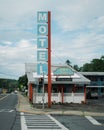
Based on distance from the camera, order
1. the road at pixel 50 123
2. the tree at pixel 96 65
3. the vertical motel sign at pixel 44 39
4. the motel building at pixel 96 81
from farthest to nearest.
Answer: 1. the tree at pixel 96 65
2. the motel building at pixel 96 81
3. the vertical motel sign at pixel 44 39
4. the road at pixel 50 123

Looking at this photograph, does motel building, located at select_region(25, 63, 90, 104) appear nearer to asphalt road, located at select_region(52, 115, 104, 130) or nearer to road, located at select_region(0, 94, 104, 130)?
road, located at select_region(0, 94, 104, 130)

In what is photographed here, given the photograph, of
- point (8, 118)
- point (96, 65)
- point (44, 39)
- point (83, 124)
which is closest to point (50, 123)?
point (83, 124)

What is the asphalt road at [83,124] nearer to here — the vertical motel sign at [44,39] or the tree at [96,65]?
the vertical motel sign at [44,39]

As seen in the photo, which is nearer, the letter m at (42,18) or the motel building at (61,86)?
the letter m at (42,18)

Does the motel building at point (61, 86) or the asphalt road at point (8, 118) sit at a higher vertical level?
the motel building at point (61, 86)

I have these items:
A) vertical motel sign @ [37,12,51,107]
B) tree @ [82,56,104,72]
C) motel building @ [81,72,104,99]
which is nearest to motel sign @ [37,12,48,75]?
vertical motel sign @ [37,12,51,107]

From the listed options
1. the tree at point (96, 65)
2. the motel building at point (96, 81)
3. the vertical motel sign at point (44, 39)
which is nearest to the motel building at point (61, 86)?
the vertical motel sign at point (44, 39)

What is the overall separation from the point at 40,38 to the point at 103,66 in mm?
104510

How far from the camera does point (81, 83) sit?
1801 inches

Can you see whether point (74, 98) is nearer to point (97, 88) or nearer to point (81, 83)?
point (81, 83)

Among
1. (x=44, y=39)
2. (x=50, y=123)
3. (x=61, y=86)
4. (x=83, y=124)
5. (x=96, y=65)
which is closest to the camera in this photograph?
(x=83, y=124)

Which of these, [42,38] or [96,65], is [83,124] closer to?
[42,38]

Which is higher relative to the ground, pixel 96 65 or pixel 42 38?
pixel 96 65

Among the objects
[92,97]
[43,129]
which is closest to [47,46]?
[43,129]
